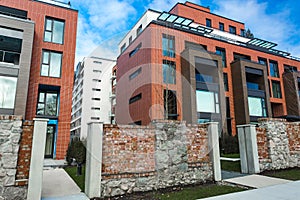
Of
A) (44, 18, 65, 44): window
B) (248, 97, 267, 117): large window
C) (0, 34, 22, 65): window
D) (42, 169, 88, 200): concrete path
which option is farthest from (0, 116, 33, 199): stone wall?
(248, 97, 267, 117): large window

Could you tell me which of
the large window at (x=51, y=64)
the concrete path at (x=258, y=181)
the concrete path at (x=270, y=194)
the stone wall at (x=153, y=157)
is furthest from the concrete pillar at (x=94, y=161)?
the large window at (x=51, y=64)

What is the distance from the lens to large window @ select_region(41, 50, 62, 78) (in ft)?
39.2

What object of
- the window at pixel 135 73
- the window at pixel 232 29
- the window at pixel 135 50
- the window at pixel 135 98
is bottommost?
the window at pixel 135 98

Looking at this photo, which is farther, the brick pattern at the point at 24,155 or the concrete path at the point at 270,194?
the concrete path at the point at 270,194

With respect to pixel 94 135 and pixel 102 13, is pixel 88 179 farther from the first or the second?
pixel 102 13

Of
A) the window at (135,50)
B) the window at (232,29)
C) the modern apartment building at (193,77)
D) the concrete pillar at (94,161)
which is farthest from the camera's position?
the window at (232,29)

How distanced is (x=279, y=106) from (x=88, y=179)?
75.3 ft

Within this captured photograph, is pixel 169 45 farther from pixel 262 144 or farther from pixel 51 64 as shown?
pixel 262 144

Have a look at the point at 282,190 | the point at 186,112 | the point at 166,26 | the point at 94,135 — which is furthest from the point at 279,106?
the point at 94,135

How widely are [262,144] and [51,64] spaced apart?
40.2 ft

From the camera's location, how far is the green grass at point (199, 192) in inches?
166

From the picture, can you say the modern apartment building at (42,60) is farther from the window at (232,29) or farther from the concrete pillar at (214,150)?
the window at (232,29)

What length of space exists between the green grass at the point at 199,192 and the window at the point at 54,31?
12.0m

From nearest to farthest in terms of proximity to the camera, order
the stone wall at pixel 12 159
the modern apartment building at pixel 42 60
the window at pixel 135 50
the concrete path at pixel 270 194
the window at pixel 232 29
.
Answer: the stone wall at pixel 12 159
the concrete path at pixel 270 194
the modern apartment building at pixel 42 60
the window at pixel 135 50
the window at pixel 232 29
